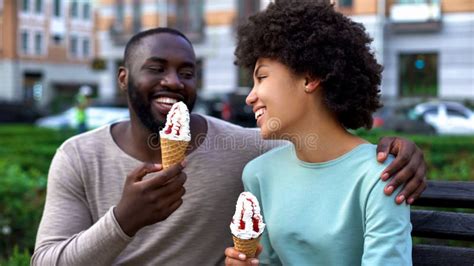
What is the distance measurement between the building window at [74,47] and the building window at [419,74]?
25.9 meters

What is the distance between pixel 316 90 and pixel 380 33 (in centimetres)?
2452

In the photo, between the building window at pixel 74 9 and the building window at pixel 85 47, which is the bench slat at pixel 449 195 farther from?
the building window at pixel 85 47

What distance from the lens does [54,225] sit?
2500 mm

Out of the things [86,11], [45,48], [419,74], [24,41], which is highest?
[86,11]

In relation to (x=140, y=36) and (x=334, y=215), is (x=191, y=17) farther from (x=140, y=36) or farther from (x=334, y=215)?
(x=334, y=215)

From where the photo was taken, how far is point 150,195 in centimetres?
207

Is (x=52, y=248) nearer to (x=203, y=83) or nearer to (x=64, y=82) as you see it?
(x=203, y=83)

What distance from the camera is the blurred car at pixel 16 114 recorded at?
28.5 metres

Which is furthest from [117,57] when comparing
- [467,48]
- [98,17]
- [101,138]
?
[101,138]

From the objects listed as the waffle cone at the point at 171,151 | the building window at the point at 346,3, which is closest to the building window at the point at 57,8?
the building window at the point at 346,3

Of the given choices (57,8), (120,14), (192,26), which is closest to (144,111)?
(192,26)

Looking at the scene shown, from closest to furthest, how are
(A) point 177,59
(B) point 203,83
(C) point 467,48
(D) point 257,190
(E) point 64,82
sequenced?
(D) point 257,190 < (A) point 177,59 < (C) point 467,48 < (B) point 203,83 < (E) point 64,82

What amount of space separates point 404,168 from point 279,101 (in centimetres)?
46

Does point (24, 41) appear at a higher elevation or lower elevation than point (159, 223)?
higher
